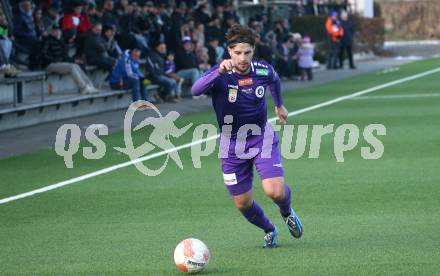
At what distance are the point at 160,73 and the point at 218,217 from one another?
17.9 m

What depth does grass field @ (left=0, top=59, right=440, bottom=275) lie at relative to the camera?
1062cm

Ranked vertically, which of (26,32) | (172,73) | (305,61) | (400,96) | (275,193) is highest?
(26,32)

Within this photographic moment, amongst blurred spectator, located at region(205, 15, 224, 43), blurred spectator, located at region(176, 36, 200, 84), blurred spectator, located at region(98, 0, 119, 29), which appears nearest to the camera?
blurred spectator, located at region(98, 0, 119, 29)

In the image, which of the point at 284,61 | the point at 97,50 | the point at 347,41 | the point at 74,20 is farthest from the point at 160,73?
the point at 347,41

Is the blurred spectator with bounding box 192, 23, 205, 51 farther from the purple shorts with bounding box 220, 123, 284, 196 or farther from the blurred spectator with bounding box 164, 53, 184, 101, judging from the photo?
the purple shorts with bounding box 220, 123, 284, 196

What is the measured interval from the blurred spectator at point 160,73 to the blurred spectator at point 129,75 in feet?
4.39

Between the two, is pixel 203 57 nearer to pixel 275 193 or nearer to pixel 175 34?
pixel 175 34

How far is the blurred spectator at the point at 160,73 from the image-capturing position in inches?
1214

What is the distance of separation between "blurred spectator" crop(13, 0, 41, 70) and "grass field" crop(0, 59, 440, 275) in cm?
653

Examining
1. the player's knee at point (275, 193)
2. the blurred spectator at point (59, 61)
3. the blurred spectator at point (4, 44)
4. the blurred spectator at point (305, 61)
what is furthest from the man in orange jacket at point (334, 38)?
the player's knee at point (275, 193)

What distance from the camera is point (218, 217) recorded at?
13.4m

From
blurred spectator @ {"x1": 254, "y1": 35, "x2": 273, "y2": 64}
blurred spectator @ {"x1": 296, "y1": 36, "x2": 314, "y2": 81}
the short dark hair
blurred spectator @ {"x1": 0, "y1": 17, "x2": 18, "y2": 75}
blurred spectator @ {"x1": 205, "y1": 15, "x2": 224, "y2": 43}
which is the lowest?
blurred spectator @ {"x1": 296, "y1": 36, "x2": 314, "y2": 81}

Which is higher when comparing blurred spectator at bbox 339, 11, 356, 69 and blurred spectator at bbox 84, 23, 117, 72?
blurred spectator at bbox 84, 23, 117, 72


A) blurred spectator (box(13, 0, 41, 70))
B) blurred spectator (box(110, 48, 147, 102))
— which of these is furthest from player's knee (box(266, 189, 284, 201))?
blurred spectator (box(110, 48, 147, 102))
